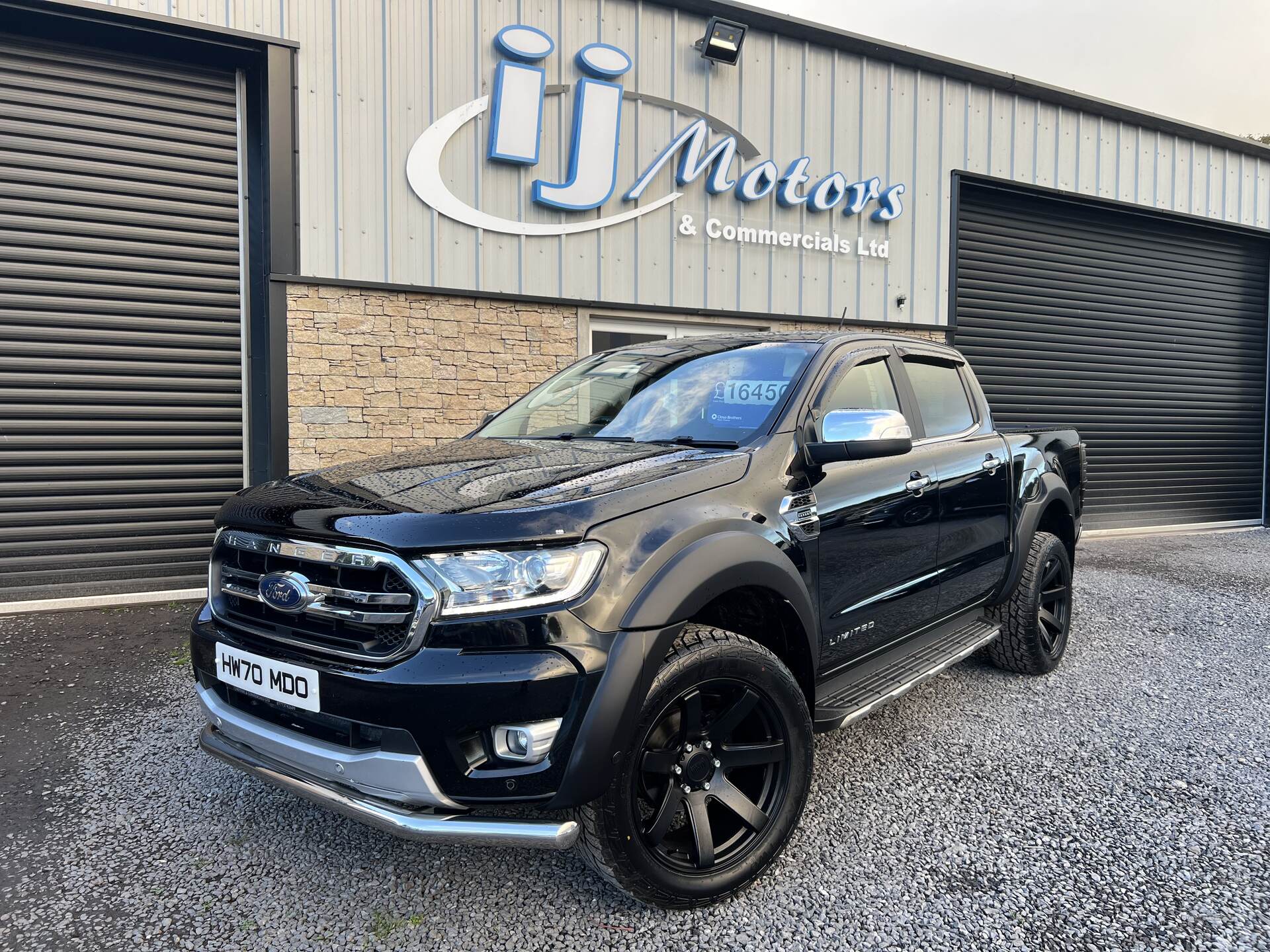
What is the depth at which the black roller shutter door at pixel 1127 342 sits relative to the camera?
30.9 feet

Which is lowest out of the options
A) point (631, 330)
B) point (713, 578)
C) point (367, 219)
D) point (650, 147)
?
point (713, 578)

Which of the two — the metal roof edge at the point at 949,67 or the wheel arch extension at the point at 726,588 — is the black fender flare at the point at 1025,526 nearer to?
the wheel arch extension at the point at 726,588

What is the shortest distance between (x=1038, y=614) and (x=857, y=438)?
2143mm

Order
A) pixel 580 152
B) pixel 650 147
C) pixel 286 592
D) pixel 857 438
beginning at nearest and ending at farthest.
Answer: pixel 286 592 → pixel 857 438 → pixel 580 152 → pixel 650 147

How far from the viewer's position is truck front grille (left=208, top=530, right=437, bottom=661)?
187 cm

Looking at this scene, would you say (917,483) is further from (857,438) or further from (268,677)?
(268,677)

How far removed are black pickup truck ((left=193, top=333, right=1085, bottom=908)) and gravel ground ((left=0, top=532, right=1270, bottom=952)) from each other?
0.33 m

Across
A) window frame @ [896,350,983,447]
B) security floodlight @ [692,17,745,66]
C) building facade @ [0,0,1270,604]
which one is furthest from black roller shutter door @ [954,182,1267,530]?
window frame @ [896,350,983,447]

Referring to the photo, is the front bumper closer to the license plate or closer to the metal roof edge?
the license plate

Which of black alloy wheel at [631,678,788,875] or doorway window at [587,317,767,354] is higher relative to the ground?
doorway window at [587,317,767,354]

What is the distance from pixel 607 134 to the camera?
270 inches

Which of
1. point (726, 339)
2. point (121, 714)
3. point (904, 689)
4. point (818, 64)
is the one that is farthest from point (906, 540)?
point (818, 64)

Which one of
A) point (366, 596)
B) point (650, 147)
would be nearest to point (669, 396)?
point (366, 596)

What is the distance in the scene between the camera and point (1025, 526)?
3916 millimetres
